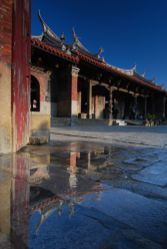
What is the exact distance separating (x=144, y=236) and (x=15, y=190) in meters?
1.18

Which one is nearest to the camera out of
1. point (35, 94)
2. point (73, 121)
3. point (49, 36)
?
point (73, 121)

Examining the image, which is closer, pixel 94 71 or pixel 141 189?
pixel 141 189

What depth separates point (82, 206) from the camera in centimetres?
168

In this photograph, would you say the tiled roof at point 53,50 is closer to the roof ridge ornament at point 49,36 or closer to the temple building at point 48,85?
the temple building at point 48,85

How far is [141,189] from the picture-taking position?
7.09 feet

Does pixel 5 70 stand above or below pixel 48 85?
below

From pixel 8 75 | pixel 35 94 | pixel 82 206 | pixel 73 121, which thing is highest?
pixel 35 94

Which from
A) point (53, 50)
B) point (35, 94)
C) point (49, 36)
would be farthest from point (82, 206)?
point (49, 36)

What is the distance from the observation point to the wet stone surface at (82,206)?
4.05 feet

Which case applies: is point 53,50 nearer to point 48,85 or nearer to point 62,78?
point 62,78

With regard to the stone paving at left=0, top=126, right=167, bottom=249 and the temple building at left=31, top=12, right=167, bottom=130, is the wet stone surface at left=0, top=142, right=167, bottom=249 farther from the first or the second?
the temple building at left=31, top=12, right=167, bottom=130

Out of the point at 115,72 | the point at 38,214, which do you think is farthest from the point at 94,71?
the point at 38,214

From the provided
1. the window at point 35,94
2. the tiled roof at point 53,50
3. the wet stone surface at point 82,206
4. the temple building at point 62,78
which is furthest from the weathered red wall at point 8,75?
the window at point 35,94

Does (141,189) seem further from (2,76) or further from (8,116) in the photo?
(2,76)
